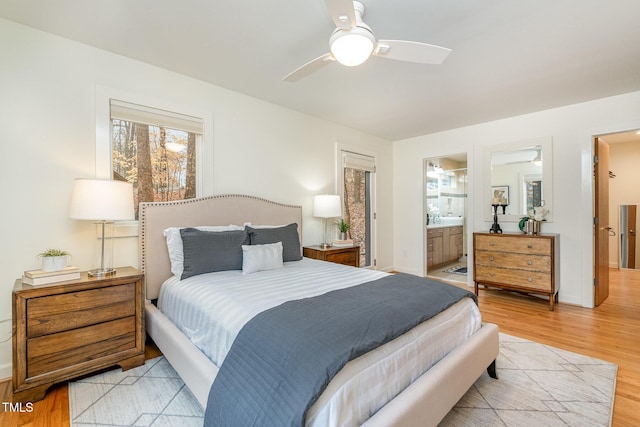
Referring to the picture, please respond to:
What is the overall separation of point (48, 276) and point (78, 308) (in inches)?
10.9

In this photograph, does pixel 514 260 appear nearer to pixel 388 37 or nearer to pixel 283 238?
pixel 283 238

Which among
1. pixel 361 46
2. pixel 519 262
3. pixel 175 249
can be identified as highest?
pixel 361 46

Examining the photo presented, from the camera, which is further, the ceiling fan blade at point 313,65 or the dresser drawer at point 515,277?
the dresser drawer at point 515,277

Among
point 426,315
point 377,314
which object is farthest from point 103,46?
point 426,315

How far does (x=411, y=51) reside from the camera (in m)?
1.86

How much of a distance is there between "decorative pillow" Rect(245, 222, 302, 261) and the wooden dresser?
2.60 metres

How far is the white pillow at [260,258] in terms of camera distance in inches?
→ 97.6

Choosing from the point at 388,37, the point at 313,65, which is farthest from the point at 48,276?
the point at 388,37

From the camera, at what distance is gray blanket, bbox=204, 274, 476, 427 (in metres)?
1.05

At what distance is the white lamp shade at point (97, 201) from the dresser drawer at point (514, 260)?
13.6 feet

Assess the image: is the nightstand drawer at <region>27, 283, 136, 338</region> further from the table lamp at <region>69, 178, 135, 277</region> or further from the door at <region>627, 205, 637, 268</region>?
the door at <region>627, 205, 637, 268</region>

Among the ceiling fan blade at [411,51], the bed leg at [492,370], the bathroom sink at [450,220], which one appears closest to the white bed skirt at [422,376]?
the bed leg at [492,370]

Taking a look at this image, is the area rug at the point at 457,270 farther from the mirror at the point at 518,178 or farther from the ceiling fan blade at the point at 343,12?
the ceiling fan blade at the point at 343,12

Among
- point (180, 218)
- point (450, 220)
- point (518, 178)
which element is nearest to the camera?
point (180, 218)
